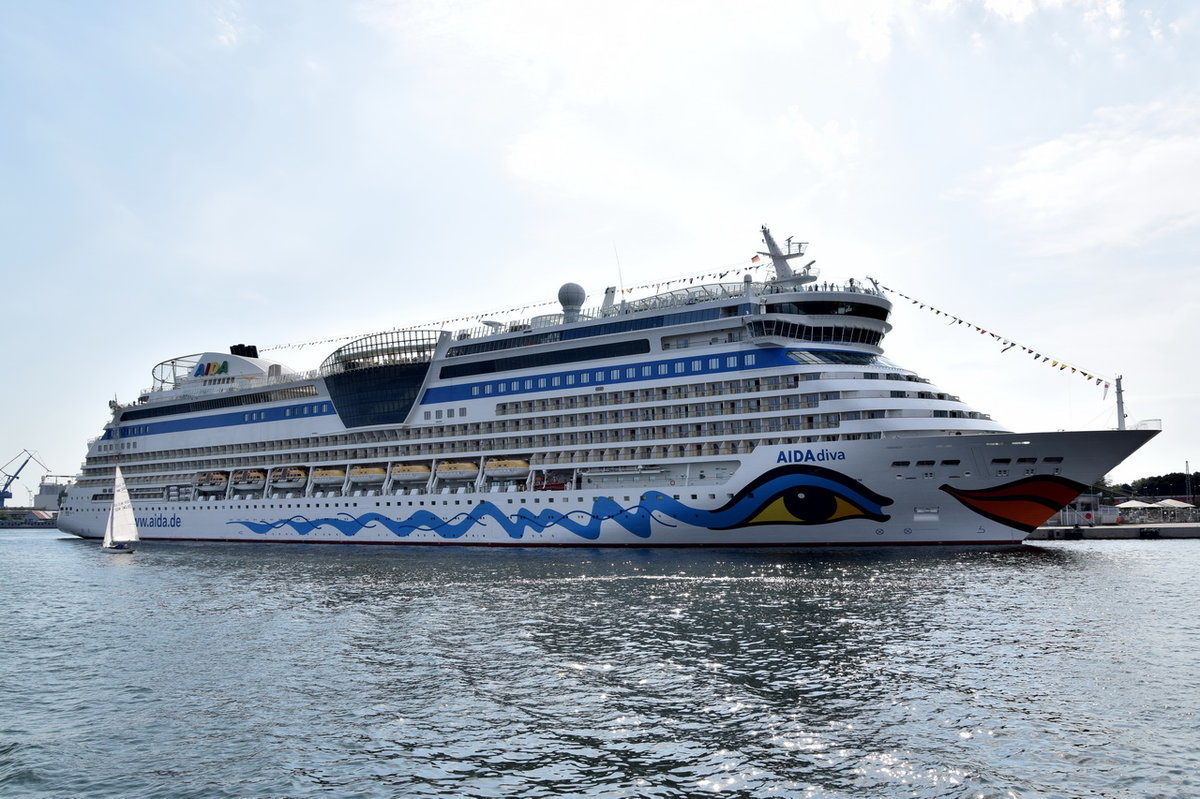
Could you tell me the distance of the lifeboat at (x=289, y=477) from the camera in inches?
2694

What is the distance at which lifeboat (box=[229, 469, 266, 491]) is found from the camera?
71.2 metres

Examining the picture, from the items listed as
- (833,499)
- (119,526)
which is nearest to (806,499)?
(833,499)

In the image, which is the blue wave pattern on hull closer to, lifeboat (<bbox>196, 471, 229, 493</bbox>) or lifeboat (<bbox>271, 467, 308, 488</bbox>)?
lifeboat (<bbox>271, 467, 308, 488</bbox>)

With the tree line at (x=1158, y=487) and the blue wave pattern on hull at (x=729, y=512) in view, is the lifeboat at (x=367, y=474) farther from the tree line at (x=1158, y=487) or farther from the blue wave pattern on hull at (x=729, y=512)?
the tree line at (x=1158, y=487)

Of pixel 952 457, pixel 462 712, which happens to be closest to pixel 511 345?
pixel 952 457

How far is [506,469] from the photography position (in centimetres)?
5672

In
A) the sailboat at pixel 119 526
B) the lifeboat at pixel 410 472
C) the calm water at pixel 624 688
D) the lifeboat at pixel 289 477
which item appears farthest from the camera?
the sailboat at pixel 119 526

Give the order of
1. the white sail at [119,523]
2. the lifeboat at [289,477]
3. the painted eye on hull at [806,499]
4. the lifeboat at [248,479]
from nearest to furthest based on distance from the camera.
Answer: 1. the painted eye on hull at [806,499]
2. the lifeboat at [289,477]
3. the white sail at [119,523]
4. the lifeboat at [248,479]

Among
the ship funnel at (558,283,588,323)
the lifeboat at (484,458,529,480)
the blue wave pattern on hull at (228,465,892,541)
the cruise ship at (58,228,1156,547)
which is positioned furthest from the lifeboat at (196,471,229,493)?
the ship funnel at (558,283,588,323)

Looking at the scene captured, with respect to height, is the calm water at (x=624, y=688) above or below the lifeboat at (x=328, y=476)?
below

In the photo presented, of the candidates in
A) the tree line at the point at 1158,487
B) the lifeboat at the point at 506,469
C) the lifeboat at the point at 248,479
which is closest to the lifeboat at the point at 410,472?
the lifeboat at the point at 506,469

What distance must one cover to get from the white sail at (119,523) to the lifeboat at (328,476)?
17584mm

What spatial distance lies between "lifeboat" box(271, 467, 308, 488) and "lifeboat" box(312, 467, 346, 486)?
1332 millimetres

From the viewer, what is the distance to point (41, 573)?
50.5 metres
